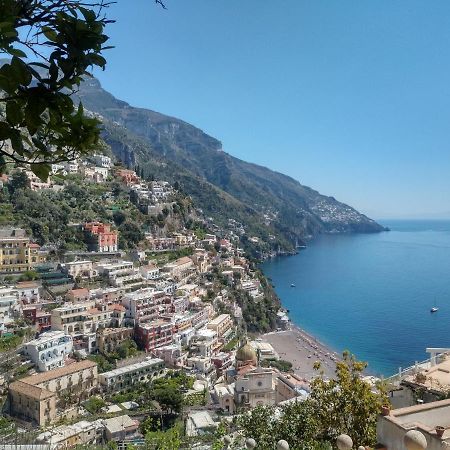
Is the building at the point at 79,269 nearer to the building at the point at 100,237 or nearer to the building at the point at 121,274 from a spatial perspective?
the building at the point at 121,274

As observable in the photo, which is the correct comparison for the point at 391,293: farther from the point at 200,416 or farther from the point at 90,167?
the point at 200,416

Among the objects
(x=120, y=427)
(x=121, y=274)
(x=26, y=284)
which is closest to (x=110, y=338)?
(x=26, y=284)

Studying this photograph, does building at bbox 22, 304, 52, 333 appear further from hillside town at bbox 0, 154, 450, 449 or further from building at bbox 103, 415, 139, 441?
building at bbox 103, 415, 139, 441

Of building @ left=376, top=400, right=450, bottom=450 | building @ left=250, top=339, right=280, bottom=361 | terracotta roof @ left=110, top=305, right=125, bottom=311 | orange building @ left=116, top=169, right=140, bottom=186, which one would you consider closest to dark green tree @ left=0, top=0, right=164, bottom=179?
building @ left=376, top=400, right=450, bottom=450

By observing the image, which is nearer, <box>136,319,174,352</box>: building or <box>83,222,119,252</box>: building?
<box>136,319,174,352</box>: building

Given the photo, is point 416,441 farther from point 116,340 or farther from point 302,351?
point 302,351
